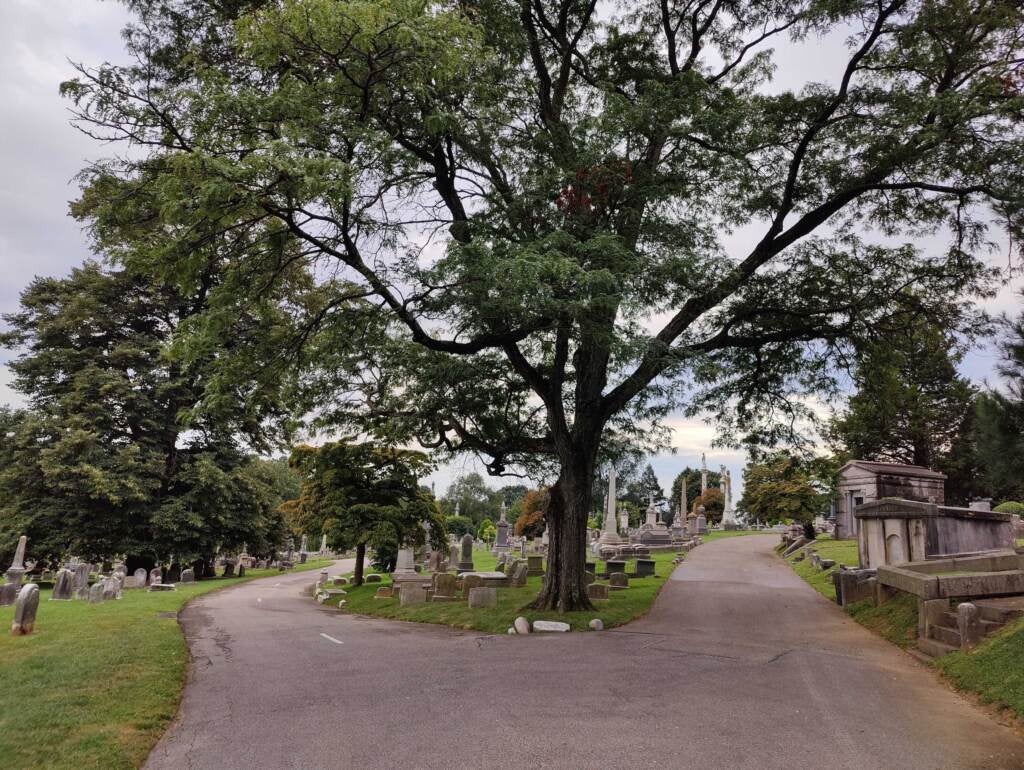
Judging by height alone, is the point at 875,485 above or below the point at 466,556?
above

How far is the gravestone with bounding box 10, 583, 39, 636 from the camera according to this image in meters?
11.2

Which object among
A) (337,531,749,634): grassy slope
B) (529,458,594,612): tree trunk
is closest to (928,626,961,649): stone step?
(337,531,749,634): grassy slope

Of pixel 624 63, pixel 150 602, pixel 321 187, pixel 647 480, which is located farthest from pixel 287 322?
pixel 647 480

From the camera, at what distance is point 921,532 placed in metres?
15.2

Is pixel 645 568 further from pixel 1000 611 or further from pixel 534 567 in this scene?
pixel 1000 611

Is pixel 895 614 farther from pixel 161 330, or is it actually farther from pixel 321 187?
pixel 161 330

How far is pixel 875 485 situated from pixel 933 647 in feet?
86.1

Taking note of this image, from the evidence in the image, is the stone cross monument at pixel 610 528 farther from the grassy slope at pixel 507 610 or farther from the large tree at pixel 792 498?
the grassy slope at pixel 507 610

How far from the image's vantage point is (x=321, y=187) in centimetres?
752

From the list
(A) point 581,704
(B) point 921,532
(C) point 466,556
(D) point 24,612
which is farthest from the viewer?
(C) point 466,556

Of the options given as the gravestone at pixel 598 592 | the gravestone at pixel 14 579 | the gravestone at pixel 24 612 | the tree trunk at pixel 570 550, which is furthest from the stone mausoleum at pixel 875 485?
the gravestone at pixel 14 579

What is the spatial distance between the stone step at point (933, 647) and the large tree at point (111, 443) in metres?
23.0

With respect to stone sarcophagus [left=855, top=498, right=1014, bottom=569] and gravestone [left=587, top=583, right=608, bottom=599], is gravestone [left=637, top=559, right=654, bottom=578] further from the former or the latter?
stone sarcophagus [left=855, top=498, right=1014, bottom=569]

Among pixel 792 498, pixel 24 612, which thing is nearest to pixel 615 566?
pixel 792 498
